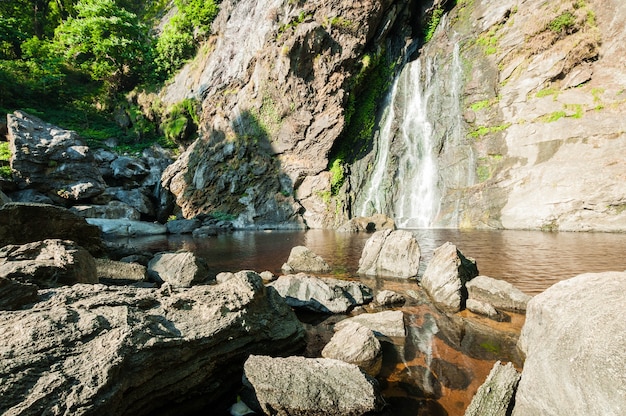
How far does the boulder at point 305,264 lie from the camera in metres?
11.1

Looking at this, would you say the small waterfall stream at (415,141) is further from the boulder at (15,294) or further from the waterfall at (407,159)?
the boulder at (15,294)

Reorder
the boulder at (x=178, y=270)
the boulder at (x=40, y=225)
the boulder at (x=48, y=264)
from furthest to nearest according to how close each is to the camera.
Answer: the boulder at (x=178, y=270) < the boulder at (x=40, y=225) < the boulder at (x=48, y=264)

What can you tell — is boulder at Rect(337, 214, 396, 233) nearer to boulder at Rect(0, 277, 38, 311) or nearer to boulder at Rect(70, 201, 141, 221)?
boulder at Rect(70, 201, 141, 221)

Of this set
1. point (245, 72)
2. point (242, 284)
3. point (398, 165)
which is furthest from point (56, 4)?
point (242, 284)

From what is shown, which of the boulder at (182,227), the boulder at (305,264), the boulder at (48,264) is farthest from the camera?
the boulder at (182,227)

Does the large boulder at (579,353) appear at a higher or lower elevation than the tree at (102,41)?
lower

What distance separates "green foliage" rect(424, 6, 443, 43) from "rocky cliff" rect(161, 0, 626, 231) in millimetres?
124

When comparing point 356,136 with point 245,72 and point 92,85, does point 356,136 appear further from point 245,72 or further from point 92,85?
point 92,85

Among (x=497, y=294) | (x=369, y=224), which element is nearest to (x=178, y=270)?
(x=497, y=294)

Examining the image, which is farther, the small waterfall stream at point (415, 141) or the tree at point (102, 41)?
the tree at point (102, 41)

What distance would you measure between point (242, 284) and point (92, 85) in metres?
53.8

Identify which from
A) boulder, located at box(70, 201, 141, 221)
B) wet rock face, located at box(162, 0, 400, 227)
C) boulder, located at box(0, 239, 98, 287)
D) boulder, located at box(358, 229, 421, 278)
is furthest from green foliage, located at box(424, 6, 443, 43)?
boulder, located at box(0, 239, 98, 287)

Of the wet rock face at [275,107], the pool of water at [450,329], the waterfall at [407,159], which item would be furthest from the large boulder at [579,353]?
the wet rock face at [275,107]

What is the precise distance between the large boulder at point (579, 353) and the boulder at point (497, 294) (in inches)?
142
